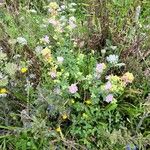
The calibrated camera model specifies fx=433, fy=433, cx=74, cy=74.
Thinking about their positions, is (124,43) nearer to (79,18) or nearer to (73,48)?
(73,48)

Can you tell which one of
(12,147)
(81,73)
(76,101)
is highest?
(81,73)

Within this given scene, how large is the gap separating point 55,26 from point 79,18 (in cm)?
74

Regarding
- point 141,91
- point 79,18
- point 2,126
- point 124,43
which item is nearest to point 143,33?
point 124,43

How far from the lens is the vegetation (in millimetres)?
2598

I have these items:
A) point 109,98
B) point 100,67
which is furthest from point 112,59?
point 109,98

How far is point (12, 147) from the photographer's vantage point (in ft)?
8.82

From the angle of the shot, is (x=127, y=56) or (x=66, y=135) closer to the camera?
(x=66, y=135)

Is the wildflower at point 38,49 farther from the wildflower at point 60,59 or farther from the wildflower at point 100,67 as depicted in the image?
the wildflower at point 100,67

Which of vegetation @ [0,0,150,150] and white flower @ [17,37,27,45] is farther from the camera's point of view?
white flower @ [17,37,27,45]

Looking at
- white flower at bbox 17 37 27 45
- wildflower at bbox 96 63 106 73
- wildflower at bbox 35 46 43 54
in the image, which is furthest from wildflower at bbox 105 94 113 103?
white flower at bbox 17 37 27 45

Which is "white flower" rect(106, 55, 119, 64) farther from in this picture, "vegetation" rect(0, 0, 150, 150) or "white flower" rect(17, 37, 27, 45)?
"white flower" rect(17, 37, 27, 45)

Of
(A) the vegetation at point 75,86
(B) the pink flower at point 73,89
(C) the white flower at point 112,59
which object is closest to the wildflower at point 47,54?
(A) the vegetation at point 75,86

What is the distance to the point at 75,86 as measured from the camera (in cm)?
260

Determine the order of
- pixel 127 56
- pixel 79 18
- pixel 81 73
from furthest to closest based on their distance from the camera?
pixel 79 18, pixel 127 56, pixel 81 73
